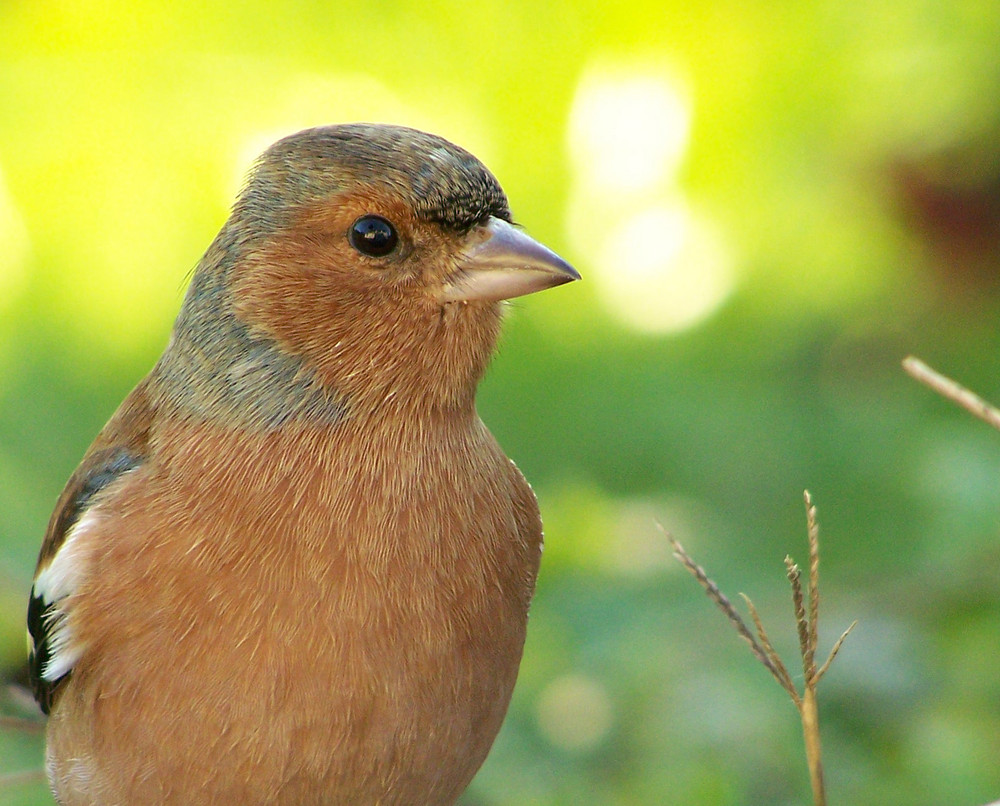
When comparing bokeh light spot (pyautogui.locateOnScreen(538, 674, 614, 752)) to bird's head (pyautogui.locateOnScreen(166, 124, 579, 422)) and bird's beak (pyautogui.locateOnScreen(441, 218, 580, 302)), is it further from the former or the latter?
bird's beak (pyautogui.locateOnScreen(441, 218, 580, 302))

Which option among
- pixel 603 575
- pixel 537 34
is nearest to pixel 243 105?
pixel 537 34

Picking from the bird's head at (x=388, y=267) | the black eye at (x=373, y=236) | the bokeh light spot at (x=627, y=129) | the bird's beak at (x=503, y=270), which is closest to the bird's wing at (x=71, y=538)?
the bird's head at (x=388, y=267)

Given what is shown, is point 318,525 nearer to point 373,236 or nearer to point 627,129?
point 373,236

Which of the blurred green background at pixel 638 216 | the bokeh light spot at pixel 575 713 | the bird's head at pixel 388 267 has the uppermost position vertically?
the bird's head at pixel 388 267

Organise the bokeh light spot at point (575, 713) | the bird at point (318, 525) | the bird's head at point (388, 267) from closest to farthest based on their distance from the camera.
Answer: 1. the bird at point (318, 525)
2. the bird's head at point (388, 267)
3. the bokeh light spot at point (575, 713)

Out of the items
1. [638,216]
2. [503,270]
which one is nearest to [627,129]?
[638,216]

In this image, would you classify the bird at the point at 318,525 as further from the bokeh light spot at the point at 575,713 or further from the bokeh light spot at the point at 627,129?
the bokeh light spot at the point at 627,129

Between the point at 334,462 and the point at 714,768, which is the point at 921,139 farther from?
the point at 334,462

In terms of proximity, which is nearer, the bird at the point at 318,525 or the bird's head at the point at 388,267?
the bird at the point at 318,525
